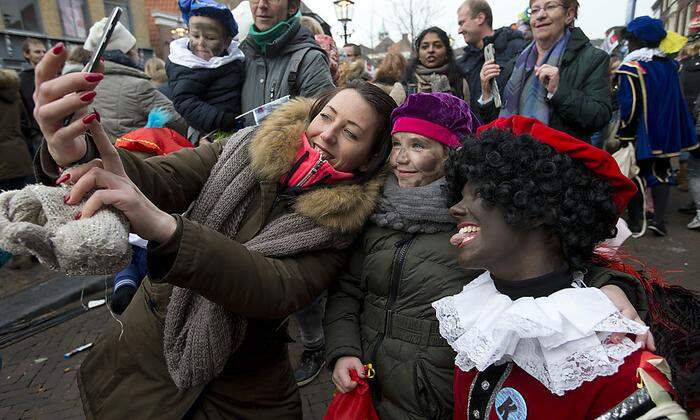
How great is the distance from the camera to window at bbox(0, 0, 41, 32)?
Answer: 14747mm

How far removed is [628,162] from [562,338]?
4.57 metres

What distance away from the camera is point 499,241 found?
4.44ft

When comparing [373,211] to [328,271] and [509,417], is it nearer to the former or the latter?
[328,271]

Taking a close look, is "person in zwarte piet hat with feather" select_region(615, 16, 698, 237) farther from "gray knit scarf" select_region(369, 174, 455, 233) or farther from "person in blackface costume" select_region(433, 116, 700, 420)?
"gray knit scarf" select_region(369, 174, 455, 233)

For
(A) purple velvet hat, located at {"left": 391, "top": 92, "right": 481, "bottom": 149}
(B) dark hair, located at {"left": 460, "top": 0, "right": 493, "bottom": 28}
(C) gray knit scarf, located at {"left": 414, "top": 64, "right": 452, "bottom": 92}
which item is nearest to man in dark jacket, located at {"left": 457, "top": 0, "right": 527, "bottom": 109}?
(B) dark hair, located at {"left": 460, "top": 0, "right": 493, "bottom": 28}

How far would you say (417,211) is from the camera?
156cm

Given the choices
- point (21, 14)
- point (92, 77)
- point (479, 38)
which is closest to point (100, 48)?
point (92, 77)

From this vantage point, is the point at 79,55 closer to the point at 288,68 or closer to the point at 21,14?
the point at 288,68

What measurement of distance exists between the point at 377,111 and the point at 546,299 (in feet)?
2.99

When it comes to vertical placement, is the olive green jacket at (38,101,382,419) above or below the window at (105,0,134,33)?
below

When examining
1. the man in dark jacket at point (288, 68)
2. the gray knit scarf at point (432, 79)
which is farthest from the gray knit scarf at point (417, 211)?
the gray knit scarf at point (432, 79)

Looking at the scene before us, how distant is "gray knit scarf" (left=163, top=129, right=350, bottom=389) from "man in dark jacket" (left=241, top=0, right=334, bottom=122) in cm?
147

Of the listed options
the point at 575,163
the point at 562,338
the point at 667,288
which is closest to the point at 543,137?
the point at 575,163

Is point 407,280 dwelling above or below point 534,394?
above
